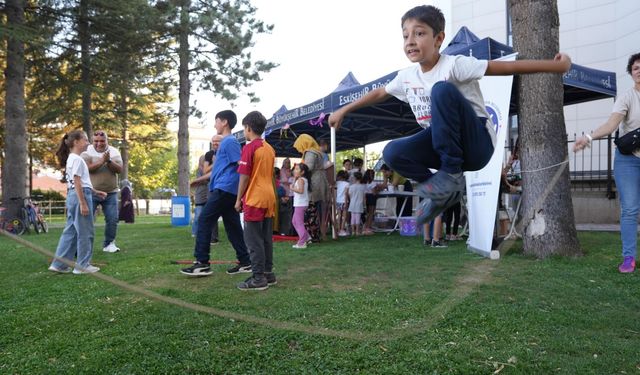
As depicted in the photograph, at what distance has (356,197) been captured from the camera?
33.9 ft

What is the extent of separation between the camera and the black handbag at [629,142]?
15.7 ft

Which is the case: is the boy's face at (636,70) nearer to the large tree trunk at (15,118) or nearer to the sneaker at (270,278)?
the sneaker at (270,278)

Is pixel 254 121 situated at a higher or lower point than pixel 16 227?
higher

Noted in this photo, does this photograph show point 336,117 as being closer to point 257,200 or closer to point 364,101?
point 364,101

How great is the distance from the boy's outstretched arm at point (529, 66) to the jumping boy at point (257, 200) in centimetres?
278

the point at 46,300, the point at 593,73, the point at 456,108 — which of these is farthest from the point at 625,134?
the point at 46,300

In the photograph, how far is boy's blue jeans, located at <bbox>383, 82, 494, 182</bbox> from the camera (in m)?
2.90

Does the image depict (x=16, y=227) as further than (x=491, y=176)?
Yes

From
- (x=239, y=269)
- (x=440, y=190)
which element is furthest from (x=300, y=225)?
(x=440, y=190)

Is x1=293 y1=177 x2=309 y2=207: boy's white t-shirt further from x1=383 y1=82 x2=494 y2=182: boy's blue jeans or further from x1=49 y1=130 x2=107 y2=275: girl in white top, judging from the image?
x1=383 y1=82 x2=494 y2=182: boy's blue jeans

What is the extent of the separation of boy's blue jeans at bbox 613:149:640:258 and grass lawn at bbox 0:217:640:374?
448mm

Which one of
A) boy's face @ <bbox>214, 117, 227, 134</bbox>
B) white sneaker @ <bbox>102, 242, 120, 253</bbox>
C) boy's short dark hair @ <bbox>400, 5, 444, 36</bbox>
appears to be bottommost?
white sneaker @ <bbox>102, 242, 120, 253</bbox>

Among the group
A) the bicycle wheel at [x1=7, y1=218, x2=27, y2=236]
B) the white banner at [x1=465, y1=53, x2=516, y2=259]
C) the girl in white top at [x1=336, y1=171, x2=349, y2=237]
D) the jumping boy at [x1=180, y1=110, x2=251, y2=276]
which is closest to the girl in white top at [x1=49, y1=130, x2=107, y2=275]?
the jumping boy at [x1=180, y1=110, x2=251, y2=276]

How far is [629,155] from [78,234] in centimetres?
632
